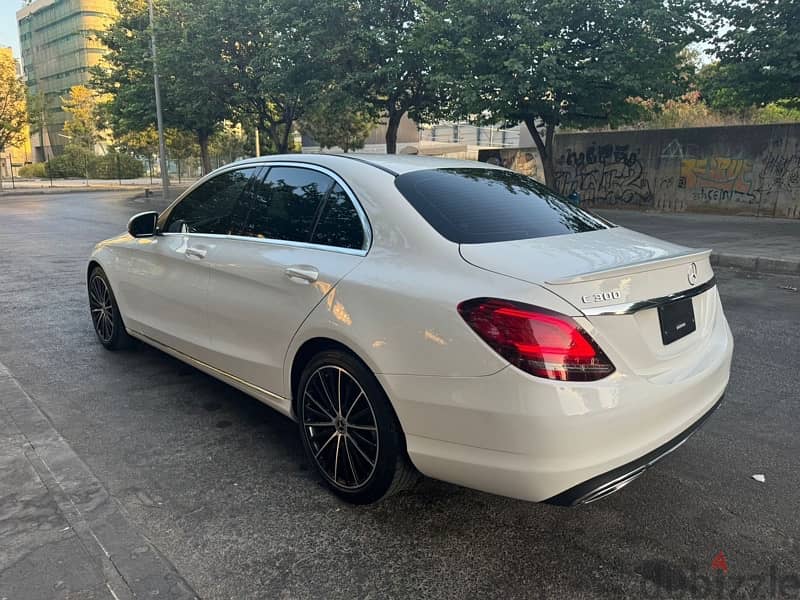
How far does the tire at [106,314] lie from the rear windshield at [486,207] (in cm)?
299

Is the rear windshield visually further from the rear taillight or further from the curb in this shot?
the curb

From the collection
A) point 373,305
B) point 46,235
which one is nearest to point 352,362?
point 373,305

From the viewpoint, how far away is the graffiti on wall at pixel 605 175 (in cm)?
1833

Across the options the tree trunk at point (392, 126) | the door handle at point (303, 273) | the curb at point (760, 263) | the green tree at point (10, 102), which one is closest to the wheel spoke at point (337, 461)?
the door handle at point (303, 273)

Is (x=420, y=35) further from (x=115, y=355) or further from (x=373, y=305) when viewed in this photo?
(x=373, y=305)

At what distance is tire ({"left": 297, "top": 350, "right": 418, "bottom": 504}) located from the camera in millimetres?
2574

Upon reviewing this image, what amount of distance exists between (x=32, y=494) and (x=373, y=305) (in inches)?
74.0

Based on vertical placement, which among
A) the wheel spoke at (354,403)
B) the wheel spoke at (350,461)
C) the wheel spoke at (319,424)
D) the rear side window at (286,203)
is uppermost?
the rear side window at (286,203)

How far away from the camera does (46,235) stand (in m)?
13.7

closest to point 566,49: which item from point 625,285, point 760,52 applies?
point 760,52

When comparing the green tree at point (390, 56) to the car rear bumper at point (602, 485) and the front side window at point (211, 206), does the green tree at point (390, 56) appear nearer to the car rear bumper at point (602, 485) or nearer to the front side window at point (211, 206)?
the front side window at point (211, 206)

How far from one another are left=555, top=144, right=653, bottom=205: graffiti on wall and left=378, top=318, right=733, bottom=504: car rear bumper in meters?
17.3

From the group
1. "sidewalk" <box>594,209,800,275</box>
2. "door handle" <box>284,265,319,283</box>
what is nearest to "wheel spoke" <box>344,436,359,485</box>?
"door handle" <box>284,265,319,283</box>

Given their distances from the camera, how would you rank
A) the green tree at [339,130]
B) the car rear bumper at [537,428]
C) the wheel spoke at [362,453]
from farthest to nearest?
the green tree at [339,130]
the wheel spoke at [362,453]
the car rear bumper at [537,428]
